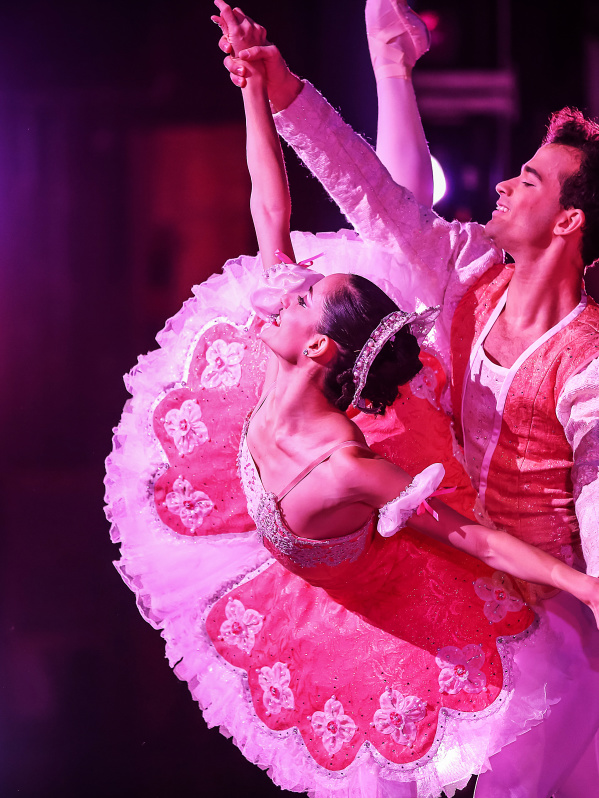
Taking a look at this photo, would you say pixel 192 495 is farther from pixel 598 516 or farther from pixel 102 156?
pixel 102 156

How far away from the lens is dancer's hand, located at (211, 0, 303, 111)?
5.88 ft

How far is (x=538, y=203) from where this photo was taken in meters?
1.88

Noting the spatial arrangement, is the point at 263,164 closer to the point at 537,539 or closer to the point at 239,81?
the point at 239,81

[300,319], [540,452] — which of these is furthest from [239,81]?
[540,452]

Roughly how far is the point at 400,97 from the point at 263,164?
0.47 meters

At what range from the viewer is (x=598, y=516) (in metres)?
1.64

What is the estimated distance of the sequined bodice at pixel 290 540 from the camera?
165 cm

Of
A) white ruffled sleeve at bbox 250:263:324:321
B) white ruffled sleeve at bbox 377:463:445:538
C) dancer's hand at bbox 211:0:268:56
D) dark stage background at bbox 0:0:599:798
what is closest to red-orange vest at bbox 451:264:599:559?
white ruffled sleeve at bbox 377:463:445:538

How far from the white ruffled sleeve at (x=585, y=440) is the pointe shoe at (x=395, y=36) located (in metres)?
0.84

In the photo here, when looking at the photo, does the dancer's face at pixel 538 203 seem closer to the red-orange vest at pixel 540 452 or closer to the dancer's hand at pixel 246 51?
the red-orange vest at pixel 540 452

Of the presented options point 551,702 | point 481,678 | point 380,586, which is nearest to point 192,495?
point 380,586

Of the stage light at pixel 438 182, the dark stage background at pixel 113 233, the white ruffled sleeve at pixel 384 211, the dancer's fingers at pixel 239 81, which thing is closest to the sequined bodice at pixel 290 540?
the white ruffled sleeve at pixel 384 211

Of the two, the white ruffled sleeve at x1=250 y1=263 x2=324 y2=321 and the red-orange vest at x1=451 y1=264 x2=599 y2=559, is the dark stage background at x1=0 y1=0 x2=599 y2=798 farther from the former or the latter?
the white ruffled sleeve at x1=250 y1=263 x2=324 y2=321

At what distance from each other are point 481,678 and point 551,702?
13cm
